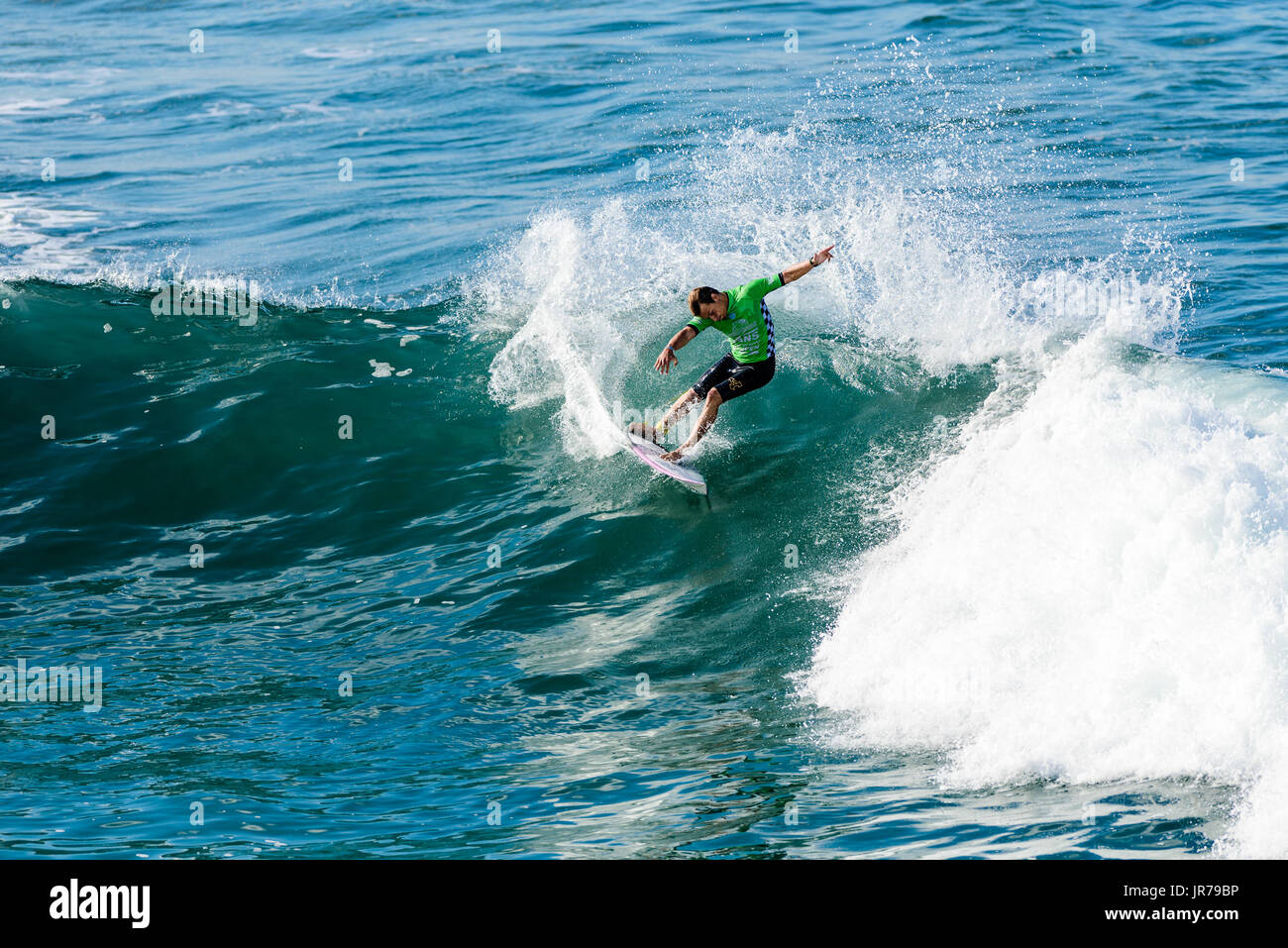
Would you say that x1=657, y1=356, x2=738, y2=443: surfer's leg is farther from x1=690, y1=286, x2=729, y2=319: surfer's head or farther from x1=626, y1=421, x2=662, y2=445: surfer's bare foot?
x1=690, y1=286, x2=729, y2=319: surfer's head

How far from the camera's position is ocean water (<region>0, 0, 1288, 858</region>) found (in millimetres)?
7348

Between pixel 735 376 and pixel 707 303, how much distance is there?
91 cm

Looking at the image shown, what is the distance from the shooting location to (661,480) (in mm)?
12297

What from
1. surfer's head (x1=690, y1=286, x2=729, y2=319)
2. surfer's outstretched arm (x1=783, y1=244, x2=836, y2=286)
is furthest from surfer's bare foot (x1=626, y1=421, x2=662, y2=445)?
surfer's outstretched arm (x1=783, y1=244, x2=836, y2=286)

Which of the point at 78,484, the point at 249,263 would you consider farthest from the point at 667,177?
the point at 78,484

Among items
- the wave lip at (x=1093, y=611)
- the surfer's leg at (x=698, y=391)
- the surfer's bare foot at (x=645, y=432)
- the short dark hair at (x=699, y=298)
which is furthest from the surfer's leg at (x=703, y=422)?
the wave lip at (x=1093, y=611)

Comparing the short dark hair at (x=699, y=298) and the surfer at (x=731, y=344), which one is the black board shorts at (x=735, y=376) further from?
the short dark hair at (x=699, y=298)

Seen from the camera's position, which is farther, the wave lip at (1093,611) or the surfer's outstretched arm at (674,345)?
the surfer's outstretched arm at (674,345)

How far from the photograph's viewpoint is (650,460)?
12055mm

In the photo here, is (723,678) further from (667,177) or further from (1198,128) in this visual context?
(1198,128)

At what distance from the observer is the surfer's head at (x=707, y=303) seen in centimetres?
1151

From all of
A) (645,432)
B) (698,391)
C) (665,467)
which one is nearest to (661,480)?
(665,467)

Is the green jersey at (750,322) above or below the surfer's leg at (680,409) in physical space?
above

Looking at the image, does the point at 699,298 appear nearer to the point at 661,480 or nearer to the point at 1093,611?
the point at 661,480
